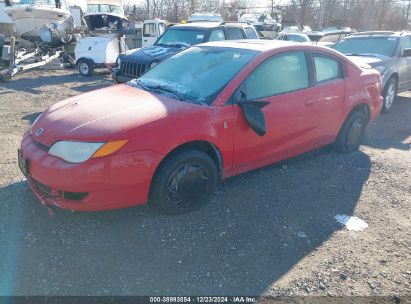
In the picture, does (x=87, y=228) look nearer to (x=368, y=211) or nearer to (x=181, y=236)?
(x=181, y=236)

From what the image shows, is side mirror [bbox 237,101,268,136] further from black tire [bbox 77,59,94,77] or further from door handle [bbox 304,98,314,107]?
black tire [bbox 77,59,94,77]

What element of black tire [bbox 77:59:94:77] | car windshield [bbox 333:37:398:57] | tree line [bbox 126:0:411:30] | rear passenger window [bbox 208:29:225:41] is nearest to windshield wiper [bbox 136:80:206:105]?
rear passenger window [bbox 208:29:225:41]

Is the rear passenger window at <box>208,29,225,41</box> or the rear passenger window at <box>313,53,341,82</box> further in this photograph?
the rear passenger window at <box>208,29,225,41</box>

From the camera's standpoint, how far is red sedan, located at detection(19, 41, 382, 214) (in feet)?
10.5

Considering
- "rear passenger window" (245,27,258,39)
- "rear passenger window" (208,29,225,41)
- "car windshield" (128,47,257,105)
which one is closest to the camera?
"car windshield" (128,47,257,105)

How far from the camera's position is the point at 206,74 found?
4.13 meters

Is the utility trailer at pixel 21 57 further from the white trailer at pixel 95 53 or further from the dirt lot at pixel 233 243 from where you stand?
the dirt lot at pixel 233 243

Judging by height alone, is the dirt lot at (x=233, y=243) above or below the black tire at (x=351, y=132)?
below

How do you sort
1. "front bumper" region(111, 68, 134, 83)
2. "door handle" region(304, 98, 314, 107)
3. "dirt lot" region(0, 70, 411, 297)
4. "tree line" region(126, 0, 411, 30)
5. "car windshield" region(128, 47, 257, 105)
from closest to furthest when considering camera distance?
"dirt lot" region(0, 70, 411, 297) → "car windshield" region(128, 47, 257, 105) → "door handle" region(304, 98, 314, 107) → "front bumper" region(111, 68, 134, 83) → "tree line" region(126, 0, 411, 30)

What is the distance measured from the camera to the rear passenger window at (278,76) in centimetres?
406

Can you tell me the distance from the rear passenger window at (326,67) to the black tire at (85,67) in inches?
395

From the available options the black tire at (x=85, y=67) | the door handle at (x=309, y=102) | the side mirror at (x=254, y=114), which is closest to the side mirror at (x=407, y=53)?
the door handle at (x=309, y=102)

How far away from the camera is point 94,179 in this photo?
3133mm

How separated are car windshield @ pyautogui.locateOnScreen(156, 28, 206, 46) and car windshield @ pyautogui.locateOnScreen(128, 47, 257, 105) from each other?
5.38m
